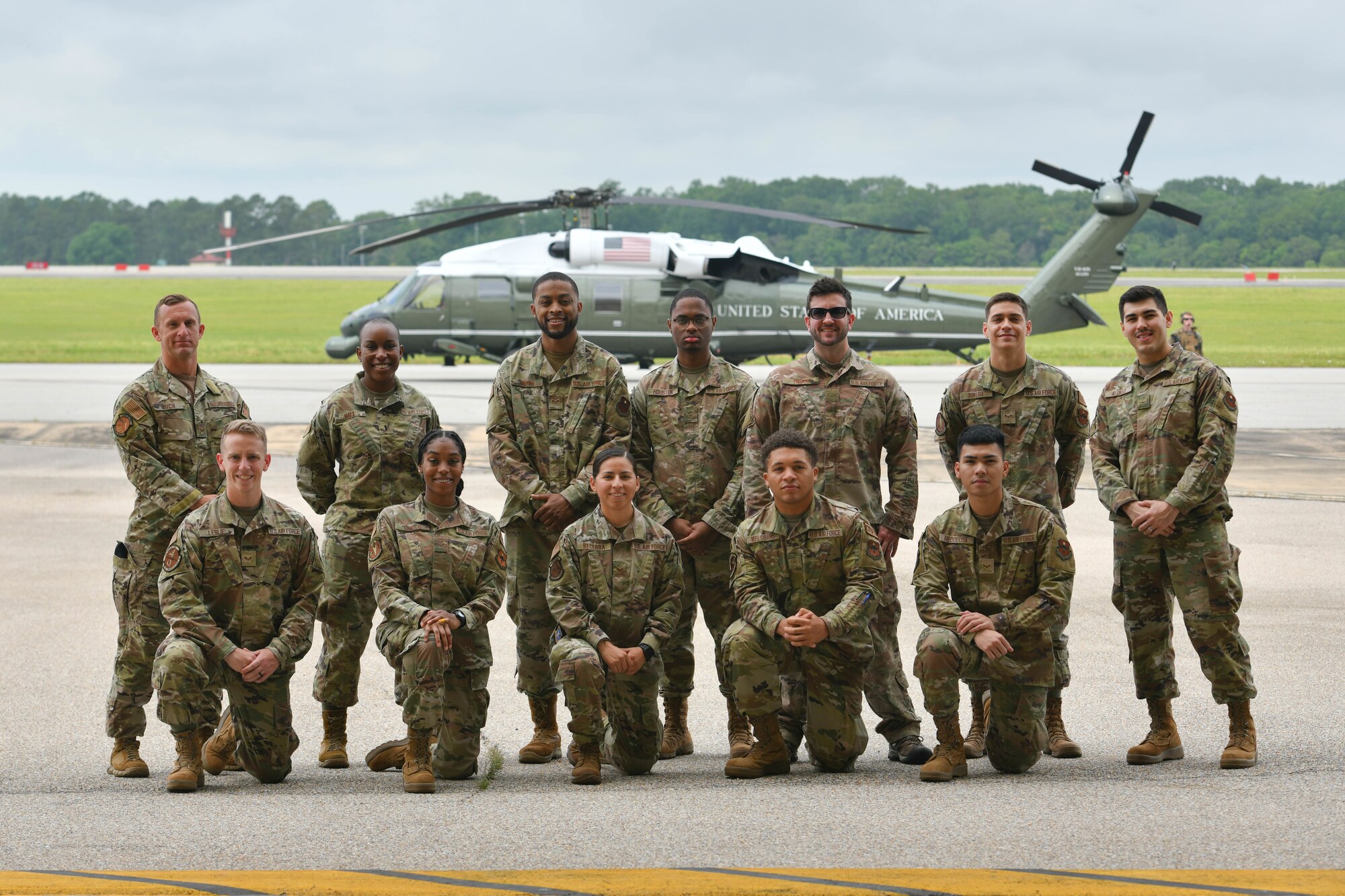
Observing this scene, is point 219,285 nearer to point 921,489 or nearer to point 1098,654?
point 921,489

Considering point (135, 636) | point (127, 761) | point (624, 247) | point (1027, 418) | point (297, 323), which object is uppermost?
point (624, 247)

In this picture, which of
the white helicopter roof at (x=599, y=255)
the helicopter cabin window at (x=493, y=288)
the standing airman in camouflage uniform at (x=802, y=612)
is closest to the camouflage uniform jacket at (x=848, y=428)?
the standing airman in camouflage uniform at (x=802, y=612)

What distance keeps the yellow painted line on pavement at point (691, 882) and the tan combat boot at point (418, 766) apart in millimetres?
1130

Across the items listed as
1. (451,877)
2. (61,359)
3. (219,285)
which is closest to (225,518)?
(451,877)

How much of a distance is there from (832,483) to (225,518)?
234 cm

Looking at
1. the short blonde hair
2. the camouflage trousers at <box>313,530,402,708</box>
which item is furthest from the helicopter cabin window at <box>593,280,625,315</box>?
the short blonde hair

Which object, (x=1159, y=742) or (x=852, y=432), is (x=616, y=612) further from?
(x=1159, y=742)

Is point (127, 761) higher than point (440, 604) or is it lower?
lower

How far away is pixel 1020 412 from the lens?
558cm

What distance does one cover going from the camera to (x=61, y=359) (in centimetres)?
3138

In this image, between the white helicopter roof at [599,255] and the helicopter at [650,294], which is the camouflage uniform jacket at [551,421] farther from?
the white helicopter roof at [599,255]

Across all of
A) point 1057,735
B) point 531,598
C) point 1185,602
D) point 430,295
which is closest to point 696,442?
point 531,598

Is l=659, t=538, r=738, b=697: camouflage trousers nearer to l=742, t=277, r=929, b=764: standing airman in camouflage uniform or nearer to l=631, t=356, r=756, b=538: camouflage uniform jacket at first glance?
l=631, t=356, r=756, b=538: camouflage uniform jacket

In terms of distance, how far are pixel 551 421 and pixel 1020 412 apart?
191cm
